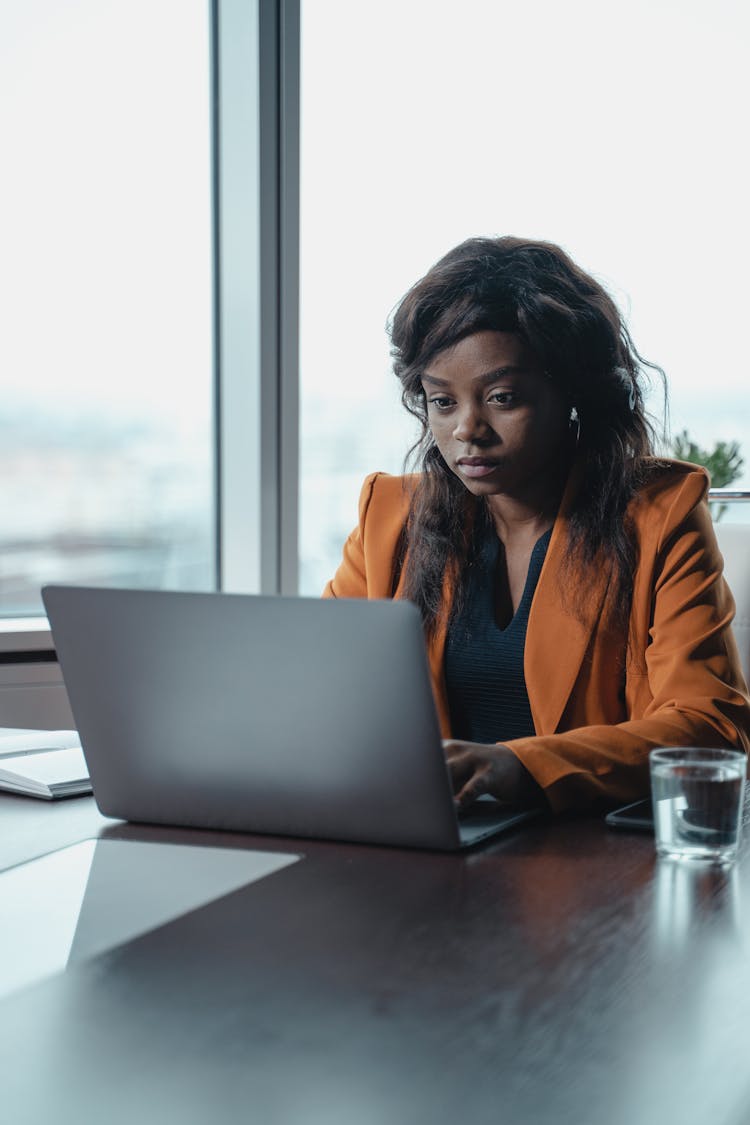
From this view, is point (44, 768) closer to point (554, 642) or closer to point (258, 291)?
point (554, 642)

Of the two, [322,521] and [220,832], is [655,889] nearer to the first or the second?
[220,832]

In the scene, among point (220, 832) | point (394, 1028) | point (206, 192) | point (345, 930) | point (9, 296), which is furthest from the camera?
point (206, 192)

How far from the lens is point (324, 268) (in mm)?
3279

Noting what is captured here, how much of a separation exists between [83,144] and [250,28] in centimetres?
48

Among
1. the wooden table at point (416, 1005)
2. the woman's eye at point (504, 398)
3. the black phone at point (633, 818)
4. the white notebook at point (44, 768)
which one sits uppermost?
the woman's eye at point (504, 398)

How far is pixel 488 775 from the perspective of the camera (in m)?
1.22

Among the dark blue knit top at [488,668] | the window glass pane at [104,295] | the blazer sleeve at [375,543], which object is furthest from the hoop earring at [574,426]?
the window glass pane at [104,295]

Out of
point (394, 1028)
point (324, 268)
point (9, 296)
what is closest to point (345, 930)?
point (394, 1028)

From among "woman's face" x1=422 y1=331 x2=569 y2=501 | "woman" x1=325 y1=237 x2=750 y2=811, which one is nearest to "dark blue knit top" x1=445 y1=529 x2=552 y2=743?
"woman" x1=325 y1=237 x2=750 y2=811

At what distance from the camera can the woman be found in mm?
1635

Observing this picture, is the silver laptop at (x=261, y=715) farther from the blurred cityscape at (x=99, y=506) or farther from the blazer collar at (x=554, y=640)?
the blurred cityscape at (x=99, y=506)

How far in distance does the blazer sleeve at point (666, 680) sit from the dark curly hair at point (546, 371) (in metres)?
0.05

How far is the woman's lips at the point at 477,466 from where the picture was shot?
1.70m

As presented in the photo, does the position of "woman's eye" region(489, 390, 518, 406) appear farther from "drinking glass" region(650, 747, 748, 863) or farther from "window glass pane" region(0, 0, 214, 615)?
"window glass pane" region(0, 0, 214, 615)
